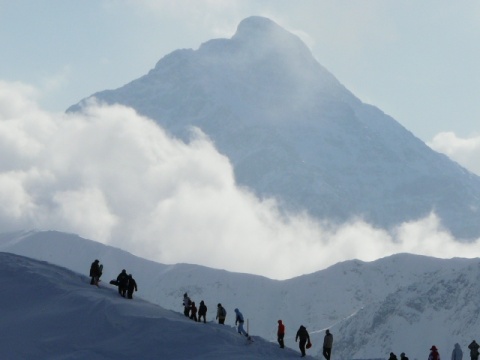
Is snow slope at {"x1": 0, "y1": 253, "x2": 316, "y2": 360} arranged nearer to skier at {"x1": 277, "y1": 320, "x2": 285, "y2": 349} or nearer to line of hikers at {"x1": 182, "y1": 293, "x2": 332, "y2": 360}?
skier at {"x1": 277, "y1": 320, "x2": 285, "y2": 349}

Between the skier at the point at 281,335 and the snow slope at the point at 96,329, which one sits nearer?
the snow slope at the point at 96,329

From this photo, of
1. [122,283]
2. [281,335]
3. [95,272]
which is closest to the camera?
[281,335]

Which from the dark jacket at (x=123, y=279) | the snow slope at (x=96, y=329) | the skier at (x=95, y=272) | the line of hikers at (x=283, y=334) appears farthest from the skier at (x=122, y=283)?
the line of hikers at (x=283, y=334)

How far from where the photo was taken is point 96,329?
146ft

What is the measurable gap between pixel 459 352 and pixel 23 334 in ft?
67.8

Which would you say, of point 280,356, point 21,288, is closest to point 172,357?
point 280,356

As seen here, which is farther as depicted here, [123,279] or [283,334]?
[123,279]

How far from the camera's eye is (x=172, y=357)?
41.7m

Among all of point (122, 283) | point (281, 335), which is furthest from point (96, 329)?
point (281, 335)

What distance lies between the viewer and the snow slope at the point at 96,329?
1651 inches

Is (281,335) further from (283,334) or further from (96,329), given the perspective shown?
(96,329)

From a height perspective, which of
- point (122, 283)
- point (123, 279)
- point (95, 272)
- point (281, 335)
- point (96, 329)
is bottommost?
point (96, 329)

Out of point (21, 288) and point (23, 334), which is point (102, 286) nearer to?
point (21, 288)

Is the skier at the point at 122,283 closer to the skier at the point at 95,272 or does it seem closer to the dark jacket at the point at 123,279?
the dark jacket at the point at 123,279
